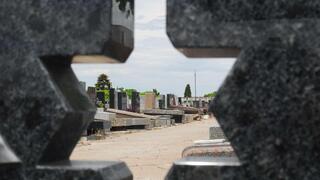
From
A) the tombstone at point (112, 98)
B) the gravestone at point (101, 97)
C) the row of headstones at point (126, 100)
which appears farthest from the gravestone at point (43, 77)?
the tombstone at point (112, 98)

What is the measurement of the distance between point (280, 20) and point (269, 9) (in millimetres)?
57

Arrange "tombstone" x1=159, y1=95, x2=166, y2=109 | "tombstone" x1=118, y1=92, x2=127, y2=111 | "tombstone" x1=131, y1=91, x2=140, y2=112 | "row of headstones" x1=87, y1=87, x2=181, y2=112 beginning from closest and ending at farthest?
1. "row of headstones" x1=87, y1=87, x2=181, y2=112
2. "tombstone" x1=118, y1=92, x2=127, y2=111
3. "tombstone" x1=131, y1=91, x2=140, y2=112
4. "tombstone" x1=159, y1=95, x2=166, y2=109

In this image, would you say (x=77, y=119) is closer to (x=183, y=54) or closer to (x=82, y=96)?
(x=82, y=96)

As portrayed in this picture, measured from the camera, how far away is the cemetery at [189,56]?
7.22ft

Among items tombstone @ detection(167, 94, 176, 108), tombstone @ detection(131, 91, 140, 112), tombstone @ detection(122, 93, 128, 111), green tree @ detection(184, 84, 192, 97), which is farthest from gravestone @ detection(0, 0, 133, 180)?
green tree @ detection(184, 84, 192, 97)

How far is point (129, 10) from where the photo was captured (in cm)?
269

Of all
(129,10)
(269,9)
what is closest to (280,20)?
(269,9)

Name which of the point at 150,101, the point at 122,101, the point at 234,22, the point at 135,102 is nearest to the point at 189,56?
the point at 234,22

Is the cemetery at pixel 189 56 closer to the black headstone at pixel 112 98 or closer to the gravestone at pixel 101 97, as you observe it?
the gravestone at pixel 101 97

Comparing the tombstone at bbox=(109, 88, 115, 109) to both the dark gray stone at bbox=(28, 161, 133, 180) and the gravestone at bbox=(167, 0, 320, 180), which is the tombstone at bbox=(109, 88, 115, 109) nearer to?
the dark gray stone at bbox=(28, 161, 133, 180)

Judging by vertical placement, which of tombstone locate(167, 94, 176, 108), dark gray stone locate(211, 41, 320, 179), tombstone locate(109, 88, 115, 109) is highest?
dark gray stone locate(211, 41, 320, 179)

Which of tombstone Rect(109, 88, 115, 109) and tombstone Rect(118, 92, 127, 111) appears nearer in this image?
tombstone Rect(109, 88, 115, 109)

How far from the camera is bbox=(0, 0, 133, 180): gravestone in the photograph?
2428 millimetres

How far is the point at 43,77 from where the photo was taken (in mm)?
2461
